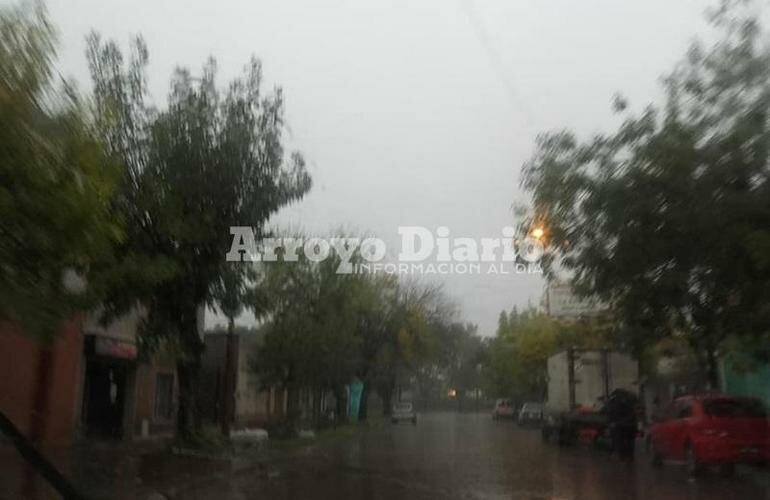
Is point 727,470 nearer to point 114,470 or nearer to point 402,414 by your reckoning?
point 114,470

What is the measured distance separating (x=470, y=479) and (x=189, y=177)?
320 inches

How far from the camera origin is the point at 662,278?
18.1m

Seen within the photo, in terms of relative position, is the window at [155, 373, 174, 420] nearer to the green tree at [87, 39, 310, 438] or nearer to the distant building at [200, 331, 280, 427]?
the distant building at [200, 331, 280, 427]

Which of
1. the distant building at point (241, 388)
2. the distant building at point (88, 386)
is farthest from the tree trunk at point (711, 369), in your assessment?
the distant building at point (241, 388)

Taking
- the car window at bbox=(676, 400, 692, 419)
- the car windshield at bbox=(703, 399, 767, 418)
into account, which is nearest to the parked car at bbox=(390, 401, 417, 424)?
the car window at bbox=(676, 400, 692, 419)

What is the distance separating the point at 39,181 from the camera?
8.20 metres

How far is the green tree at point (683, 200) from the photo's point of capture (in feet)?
52.3

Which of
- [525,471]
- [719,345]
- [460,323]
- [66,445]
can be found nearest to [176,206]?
[66,445]

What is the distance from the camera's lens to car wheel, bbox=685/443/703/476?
20094mm

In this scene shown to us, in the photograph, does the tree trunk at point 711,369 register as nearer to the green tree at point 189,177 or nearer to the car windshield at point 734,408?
the car windshield at point 734,408

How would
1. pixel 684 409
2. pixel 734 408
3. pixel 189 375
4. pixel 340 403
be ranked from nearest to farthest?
1. pixel 734 408
2. pixel 684 409
3. pixel 189 375
4. pixel 340 403

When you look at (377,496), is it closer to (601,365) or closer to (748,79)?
(748,79)

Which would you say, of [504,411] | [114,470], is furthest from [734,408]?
[504,411]

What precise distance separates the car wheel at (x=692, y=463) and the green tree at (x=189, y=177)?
9.97 metres
